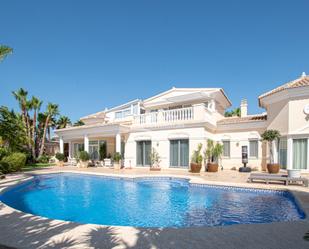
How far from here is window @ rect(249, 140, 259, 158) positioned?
18.2m

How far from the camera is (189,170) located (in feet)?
57.7

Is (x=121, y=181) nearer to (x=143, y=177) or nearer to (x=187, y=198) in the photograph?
(x=143, y=177)

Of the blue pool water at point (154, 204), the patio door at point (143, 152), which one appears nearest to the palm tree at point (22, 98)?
the patio door at point (143, 152)

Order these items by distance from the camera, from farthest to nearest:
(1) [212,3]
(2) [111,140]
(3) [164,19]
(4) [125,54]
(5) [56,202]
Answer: (2) [111,140] → (4) [125,54] → (3) [164,19] → (1) [212,3] → (5) [56,202]

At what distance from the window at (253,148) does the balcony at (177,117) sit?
3.81 metres

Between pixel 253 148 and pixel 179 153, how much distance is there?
6.72 m

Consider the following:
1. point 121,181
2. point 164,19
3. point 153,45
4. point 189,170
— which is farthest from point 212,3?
point 121,181

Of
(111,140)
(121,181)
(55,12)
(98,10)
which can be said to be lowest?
(121,181)

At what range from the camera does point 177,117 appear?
1912 centimetres

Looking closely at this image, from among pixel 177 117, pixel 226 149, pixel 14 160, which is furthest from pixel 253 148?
pixel 14 160

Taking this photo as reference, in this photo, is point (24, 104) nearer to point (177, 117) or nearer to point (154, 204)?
point (177, 117)

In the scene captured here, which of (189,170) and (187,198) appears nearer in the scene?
(187,198)

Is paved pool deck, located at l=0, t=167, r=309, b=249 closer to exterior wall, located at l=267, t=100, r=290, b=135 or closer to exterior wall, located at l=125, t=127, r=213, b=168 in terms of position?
exterior wall, located at l=267, t=100, r=290, b=135

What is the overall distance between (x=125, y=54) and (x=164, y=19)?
762 centimetres
